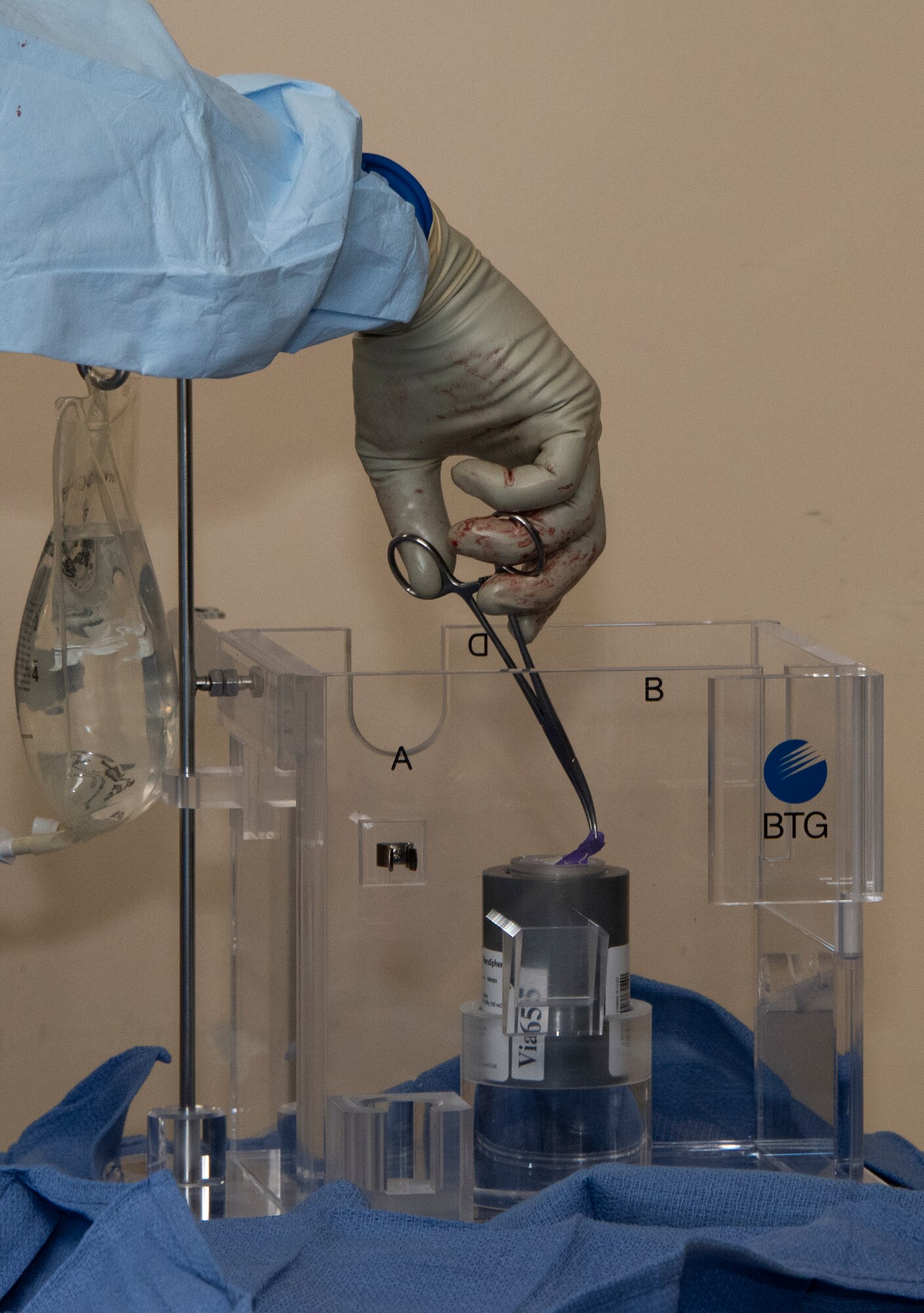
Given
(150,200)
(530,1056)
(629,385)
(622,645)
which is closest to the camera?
(150,200)

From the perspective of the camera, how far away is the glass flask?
65 cm

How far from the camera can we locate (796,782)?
2.20 feet

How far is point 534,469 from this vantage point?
660 millimetres

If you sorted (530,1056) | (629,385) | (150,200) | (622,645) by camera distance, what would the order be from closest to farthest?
(150,200) < (530,1056) < (622,645) < (629,385)

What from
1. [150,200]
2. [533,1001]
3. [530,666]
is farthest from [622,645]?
[150,200]

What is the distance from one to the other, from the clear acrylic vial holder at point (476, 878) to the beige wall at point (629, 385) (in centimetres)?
37

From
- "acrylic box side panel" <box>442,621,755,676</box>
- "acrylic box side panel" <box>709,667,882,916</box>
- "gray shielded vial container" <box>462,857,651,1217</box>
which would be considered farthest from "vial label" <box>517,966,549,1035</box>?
"acrylic box side panel" <box>442,621,755,676</box>

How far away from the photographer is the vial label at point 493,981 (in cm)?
64

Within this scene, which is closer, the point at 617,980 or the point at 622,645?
the point at 617,980

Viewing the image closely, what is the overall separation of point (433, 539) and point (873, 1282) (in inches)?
14.1

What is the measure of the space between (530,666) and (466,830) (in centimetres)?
8

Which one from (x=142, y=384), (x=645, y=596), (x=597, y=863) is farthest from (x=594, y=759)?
(x=142, y=384)

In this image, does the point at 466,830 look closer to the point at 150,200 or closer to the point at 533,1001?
the point at 533,1001

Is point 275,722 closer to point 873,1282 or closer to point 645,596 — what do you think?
point 873,1282
